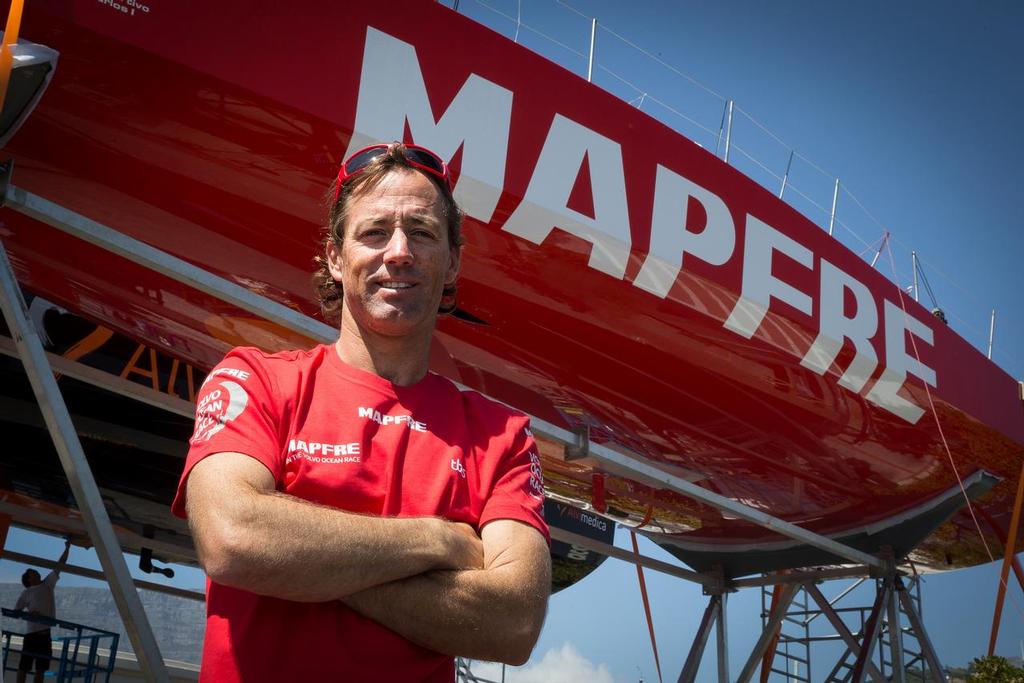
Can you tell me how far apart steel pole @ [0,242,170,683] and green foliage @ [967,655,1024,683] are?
3.35 metres

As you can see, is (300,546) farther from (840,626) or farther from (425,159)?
(840,626)

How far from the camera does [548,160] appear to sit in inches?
137

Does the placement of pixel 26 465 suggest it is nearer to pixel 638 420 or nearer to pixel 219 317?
pixel 219 317

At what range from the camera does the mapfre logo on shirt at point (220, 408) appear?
1.20 m

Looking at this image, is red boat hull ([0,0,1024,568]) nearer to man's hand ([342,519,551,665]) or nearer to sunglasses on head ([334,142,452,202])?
sunglasses on head ([334,142,452,202])

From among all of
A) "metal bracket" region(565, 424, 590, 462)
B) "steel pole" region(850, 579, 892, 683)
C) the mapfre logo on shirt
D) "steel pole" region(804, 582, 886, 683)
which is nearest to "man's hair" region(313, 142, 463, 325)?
the mapfre logo on shirt

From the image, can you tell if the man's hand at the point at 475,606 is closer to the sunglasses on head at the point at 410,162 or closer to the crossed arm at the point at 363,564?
the crossed arm at the point at 363,564

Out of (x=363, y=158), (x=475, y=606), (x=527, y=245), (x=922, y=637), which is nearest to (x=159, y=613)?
(x=922, y=637)

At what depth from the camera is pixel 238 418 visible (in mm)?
1198

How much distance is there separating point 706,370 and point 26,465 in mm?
4649

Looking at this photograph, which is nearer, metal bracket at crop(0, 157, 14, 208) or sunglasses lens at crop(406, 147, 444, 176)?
sunglasses lens at crop(406, 147, 444, 176)

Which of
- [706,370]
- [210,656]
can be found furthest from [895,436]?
[210,656]

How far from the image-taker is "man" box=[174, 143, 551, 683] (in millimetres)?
1057

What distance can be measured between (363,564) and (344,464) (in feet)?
0.59
